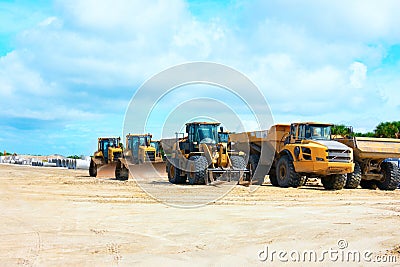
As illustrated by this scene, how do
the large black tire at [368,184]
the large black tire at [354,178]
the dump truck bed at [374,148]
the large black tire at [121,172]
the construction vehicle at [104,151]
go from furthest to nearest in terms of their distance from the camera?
the construction vehicle at [104,151]
the large black tire at [121,172]
the large black tire at [368,184]
the large black tire at [354,178]
the dump truck bed at [374,148]

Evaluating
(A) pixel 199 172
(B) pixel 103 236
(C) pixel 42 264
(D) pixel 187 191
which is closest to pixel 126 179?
(A) pixel 199 172

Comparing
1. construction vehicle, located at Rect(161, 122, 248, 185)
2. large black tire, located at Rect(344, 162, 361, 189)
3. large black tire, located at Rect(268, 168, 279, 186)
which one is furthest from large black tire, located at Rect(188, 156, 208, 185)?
large black tire, located at Rect(344, 162, 361, 189)

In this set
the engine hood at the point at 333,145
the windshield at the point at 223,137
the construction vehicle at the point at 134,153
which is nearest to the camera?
the engine hood at the point at 333,145

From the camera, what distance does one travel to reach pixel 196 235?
353 inches

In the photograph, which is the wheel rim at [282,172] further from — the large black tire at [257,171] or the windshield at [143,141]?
the windshield at [143,141]

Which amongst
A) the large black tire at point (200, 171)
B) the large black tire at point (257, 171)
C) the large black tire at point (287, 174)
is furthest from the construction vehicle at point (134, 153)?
the large black tire at point (287, 174)

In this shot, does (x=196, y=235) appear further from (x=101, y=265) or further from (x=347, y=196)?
(x=347, y=196)

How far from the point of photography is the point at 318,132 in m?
20.2

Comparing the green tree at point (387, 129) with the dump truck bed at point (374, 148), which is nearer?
the dump truck bed at point (374, 148)

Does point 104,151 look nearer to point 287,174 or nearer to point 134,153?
point 134,153

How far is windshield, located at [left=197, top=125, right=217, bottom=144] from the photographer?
72.2 feet

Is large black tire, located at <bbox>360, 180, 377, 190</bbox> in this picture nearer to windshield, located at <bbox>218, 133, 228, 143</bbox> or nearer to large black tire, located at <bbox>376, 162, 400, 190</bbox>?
large black tire, located at <bbox>376, 162, 400, 190</bbox>

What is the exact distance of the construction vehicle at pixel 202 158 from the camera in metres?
20.3

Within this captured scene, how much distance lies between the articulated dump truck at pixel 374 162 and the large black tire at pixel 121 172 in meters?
11.7
